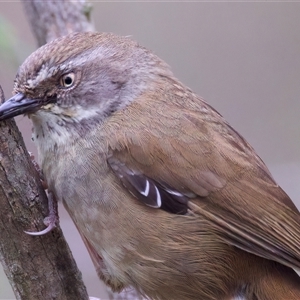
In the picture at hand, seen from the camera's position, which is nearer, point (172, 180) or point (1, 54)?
point (172, 180)

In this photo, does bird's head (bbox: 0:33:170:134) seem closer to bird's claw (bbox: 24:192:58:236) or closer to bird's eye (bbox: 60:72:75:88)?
bird's eye (bbox: 60:72:75:88)

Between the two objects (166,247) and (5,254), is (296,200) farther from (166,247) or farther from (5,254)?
(5,254)

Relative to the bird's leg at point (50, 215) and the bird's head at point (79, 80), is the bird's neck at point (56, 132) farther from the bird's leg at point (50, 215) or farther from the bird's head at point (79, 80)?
the bird's leg at point (50, 215)

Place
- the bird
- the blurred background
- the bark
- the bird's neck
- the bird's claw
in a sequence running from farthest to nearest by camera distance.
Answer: the blurred background < the bird's neck < the bird < the bird's claw < the bark

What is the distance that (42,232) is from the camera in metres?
3.55

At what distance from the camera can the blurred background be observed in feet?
29.9

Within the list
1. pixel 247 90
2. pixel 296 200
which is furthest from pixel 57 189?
pixel 247 90

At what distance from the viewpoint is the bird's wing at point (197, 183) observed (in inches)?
149

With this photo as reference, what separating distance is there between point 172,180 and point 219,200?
30cm

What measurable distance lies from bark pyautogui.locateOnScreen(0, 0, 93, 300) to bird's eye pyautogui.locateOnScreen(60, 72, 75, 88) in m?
0.40

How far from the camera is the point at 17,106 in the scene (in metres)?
3.62

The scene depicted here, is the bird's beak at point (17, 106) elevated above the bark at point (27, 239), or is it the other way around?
the bird's beak at point (17, 106)

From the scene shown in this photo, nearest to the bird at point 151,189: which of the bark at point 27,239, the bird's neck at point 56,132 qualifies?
the bird's neck at point 56,132

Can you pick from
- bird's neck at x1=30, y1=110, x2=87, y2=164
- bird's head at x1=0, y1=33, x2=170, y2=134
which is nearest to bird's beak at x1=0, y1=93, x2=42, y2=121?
bird's head at x1=0, y1=33, x2=170, y2=134
